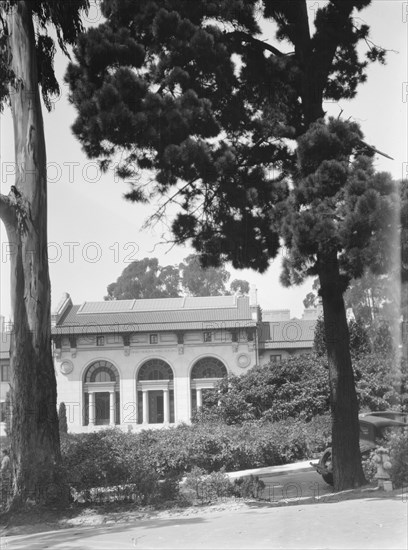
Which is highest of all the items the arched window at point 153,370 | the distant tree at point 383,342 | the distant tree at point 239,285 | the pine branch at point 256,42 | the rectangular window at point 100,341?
the distant tree at point 239,285

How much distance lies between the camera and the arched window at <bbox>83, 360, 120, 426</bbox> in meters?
52.1

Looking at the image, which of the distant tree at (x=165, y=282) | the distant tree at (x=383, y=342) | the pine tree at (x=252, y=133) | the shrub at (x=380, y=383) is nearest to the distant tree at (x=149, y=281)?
the distant tree at (x=165, y=282)

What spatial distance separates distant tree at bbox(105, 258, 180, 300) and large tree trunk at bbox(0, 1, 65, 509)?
187 feet

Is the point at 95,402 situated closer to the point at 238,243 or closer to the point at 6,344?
the point at 6,344

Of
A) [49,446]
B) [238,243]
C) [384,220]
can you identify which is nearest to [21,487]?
[49,446]

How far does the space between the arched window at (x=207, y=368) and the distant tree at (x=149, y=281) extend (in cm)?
1708

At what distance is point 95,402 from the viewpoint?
5272 centimetres

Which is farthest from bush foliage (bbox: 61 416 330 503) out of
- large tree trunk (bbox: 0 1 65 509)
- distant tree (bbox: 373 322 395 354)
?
distant tree (bbox: 373 322 395 354)

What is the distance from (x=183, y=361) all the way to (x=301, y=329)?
9.51 m

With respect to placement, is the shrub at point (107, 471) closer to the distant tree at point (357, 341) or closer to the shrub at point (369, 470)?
the shrub at point (369, 470)

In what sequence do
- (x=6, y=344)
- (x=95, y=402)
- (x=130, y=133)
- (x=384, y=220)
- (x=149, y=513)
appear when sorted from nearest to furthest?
(x=149, y=513) → (x=384, y=220) → (x=130, y=133) → (x=95, y=402) → (x=6, y=344)

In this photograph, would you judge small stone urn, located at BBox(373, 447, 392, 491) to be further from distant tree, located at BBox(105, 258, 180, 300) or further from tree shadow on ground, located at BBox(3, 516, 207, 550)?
distant tree, located at BBox(105, 258, 180, 300)

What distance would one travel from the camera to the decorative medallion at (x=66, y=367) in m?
52.8

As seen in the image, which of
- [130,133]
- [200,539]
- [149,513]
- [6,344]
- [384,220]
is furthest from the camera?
[6,344]
